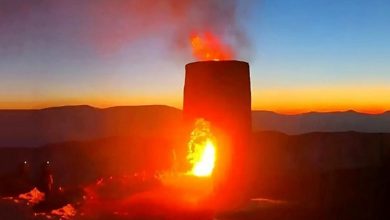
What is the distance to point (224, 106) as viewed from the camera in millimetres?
18812

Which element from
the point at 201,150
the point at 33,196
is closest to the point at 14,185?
the point at 33,196

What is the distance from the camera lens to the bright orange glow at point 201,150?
63.2 ft

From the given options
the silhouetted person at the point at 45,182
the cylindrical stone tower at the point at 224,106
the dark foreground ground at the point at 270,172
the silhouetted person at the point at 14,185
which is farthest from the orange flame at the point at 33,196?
the cylindrical stone tower at the point at 224,106

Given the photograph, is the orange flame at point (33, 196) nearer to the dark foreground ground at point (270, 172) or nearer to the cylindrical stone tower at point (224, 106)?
the dark foreground ground at point (270, 172)

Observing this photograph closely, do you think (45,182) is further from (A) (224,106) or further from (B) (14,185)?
(A) (224,106)

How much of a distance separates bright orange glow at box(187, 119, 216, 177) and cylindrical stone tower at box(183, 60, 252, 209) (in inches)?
9.4

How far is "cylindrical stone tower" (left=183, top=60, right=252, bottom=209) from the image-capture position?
18828 mm

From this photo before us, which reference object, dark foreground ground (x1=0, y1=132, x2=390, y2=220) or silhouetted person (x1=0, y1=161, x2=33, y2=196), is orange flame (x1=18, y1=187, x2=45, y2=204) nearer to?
silhouetted person (x1=0, y1=161, x2=33, y2=196)

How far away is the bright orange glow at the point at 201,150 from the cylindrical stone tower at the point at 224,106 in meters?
0.24

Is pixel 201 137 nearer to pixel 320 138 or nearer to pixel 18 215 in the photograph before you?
pixel 18 215

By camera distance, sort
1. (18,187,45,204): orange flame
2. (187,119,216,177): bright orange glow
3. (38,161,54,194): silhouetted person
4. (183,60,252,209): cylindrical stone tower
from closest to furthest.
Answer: (18,187,45,204): orange flame
(38,161,54,194): silhouetted person
(183,60,252,209): cylindrical stone tower
(187,119,216,177): bright orange glow

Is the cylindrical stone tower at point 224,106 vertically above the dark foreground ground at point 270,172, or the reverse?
the cylindrical stone tower at point 224,106

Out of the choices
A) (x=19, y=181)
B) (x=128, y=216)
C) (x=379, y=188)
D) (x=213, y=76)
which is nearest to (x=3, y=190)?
(x=19, y=181)

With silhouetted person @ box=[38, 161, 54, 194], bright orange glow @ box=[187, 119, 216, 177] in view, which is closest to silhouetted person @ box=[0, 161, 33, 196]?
silhouetted person @ box=[38, 161, 54, 194]
